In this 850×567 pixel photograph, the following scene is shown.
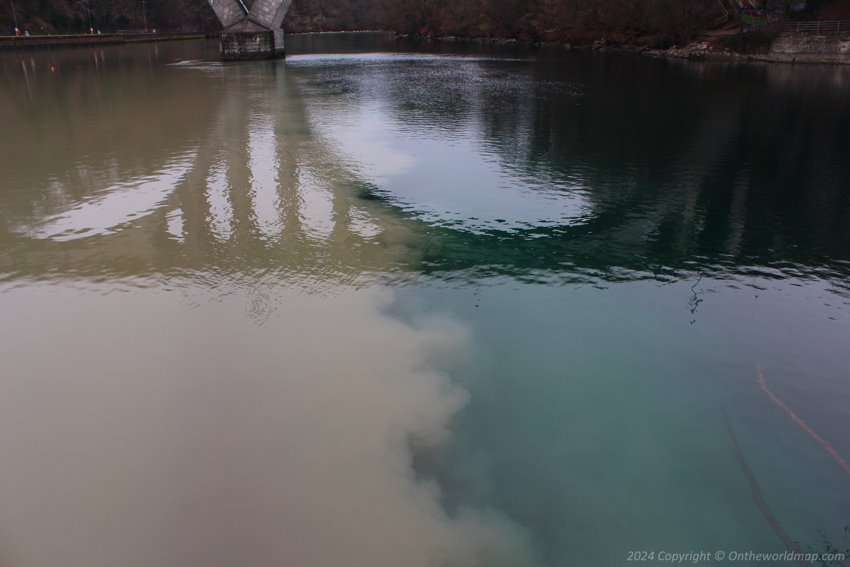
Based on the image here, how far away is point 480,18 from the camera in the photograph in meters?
80.3

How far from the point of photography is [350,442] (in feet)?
19.9

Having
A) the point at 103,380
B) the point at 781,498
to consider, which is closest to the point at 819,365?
the point at 781,498

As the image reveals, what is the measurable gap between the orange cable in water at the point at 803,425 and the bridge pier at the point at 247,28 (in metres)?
47.7

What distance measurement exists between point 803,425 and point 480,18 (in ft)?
269

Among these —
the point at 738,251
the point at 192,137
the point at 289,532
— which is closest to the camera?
the point at 289,532

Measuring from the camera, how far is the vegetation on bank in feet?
156

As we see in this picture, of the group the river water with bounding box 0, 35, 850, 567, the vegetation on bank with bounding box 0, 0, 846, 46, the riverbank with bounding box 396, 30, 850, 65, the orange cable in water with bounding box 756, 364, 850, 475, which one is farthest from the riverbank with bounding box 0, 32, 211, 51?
the orange cable in water with bounding box 756, 364, 850, 475

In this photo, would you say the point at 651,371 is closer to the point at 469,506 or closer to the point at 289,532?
the point at 469,506

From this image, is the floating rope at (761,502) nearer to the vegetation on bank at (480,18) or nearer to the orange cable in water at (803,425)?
the orange cable in water at (803,425)

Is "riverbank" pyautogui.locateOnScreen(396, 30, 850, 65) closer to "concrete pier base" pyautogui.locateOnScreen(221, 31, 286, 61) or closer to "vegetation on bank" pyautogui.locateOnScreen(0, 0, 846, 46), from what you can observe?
"vegetation on bank" pyautogui.locateOnScreen(0, 0, 846, 46)

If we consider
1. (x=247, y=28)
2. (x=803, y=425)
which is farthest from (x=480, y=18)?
(x=803, y=425)

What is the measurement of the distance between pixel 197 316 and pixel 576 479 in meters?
5.29

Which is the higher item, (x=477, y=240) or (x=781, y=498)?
(x=477, y=240)

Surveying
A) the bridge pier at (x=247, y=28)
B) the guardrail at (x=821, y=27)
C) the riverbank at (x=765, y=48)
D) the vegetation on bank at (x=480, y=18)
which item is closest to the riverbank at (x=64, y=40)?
the vegetation on bank at (x=480, y=18)
